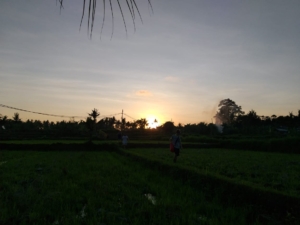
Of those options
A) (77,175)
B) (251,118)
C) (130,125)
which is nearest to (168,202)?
(77,175)

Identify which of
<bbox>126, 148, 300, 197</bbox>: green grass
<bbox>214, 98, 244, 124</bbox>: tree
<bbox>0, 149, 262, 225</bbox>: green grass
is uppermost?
<bbox>214, 98, 244, 124</bbox>: tree

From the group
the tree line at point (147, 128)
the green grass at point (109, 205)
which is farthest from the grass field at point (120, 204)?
the tree line at point (147, 128)

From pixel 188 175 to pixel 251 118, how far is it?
2331 inches

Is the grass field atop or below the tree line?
below

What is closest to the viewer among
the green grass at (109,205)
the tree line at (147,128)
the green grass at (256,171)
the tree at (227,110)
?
the green grass at (109,205)

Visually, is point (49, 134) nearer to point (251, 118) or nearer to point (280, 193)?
point (251, 118)

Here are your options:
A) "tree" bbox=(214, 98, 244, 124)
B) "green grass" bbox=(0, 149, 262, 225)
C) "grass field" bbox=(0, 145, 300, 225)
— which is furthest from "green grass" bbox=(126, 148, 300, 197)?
"tree" bbox=(214, 98, 244, 124)

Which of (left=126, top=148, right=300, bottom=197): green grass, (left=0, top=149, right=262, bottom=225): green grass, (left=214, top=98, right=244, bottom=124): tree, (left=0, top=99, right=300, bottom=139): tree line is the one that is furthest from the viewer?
(left=214, top=98, right=244, bottom=124): tree

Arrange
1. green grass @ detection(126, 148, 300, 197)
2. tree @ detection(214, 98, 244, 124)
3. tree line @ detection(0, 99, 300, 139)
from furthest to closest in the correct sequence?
tree @ detection(214, 98, 244, 124), tree line @ detection(0, 99, 300, 139), green grass @ detection(126, 148, 300, 197)

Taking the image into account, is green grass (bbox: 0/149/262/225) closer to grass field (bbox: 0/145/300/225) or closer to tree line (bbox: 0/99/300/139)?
grass field (bbox: 0/145/300/225)

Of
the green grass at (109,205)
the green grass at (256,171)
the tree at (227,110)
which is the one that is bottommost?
the green grass at (109,205)

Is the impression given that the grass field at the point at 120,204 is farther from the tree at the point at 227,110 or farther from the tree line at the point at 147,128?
the tree at the point at 227,110

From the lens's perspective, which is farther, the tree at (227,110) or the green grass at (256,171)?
the tree at (227,110)

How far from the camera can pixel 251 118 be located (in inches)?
2512
